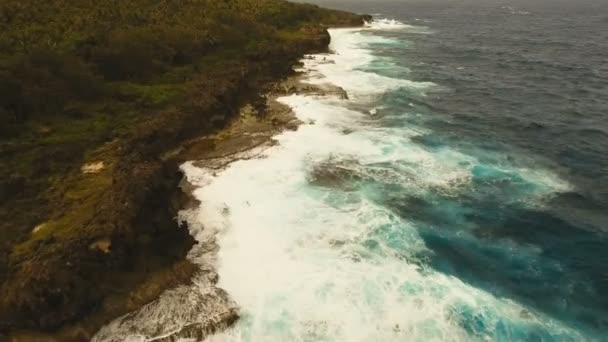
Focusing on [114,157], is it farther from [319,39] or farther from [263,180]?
[319,39]

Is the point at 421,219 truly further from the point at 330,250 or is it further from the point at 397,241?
the point at 330,250

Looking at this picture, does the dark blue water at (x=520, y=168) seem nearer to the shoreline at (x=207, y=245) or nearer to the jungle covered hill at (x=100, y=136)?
the shoreline at (x=207, y=245)

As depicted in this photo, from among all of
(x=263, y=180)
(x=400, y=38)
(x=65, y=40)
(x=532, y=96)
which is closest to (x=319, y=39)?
(x=400, y=38)

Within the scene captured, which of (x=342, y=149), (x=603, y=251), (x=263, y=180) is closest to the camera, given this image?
(x=603, y=251)

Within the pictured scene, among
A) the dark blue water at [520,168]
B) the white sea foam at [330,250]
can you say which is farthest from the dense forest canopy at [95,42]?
the dark blue water at [520,168]

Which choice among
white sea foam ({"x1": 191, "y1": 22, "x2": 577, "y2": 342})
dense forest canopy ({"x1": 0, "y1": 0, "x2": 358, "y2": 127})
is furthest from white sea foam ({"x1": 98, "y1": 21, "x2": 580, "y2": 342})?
dense forest canopy ({"x1": 0, "y1": 0, "x2": 358, "y2": 127})

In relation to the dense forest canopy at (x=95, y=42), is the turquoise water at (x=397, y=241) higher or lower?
lower

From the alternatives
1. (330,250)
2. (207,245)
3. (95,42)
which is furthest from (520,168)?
(95,42)
